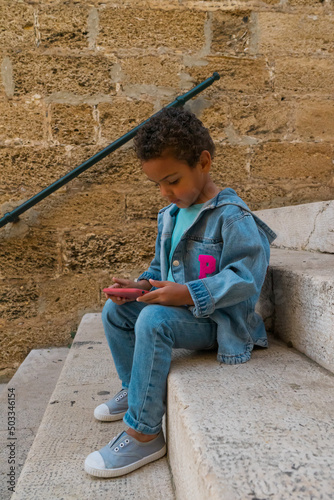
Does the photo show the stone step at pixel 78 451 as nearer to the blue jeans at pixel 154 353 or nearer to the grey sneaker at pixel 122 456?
the grey sneaker at pixel 122 456

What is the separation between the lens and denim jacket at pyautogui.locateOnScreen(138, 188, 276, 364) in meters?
1.15

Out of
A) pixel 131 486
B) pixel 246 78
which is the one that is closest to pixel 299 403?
pixel 131 486

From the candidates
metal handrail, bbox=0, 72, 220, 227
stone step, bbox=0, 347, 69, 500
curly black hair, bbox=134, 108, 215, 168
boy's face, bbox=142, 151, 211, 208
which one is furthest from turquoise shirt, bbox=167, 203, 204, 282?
metal handrail, bbox=0, 72, 220, 227

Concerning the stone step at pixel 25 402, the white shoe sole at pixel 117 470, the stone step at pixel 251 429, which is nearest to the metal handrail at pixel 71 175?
the stone step at pixel 25 402

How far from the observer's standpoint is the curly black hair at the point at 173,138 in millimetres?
1240

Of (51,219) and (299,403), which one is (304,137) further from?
(299,403)

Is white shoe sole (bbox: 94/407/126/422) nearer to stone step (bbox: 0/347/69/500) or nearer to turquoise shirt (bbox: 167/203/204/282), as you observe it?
stone step (bbox: 0/347/69/500)

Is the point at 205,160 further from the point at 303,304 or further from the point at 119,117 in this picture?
the point at 119,117

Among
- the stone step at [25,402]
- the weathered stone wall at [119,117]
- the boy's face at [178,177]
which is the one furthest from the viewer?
the weathered stone wall at [119,117]

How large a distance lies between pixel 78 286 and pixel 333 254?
162 cm

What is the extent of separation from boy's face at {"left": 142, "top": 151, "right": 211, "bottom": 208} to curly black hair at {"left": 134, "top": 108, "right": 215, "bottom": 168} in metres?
0.02

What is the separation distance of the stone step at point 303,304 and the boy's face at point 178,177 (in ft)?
1.41

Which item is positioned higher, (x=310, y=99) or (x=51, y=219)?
(x=310, y=99)

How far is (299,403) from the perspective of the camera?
91cm
